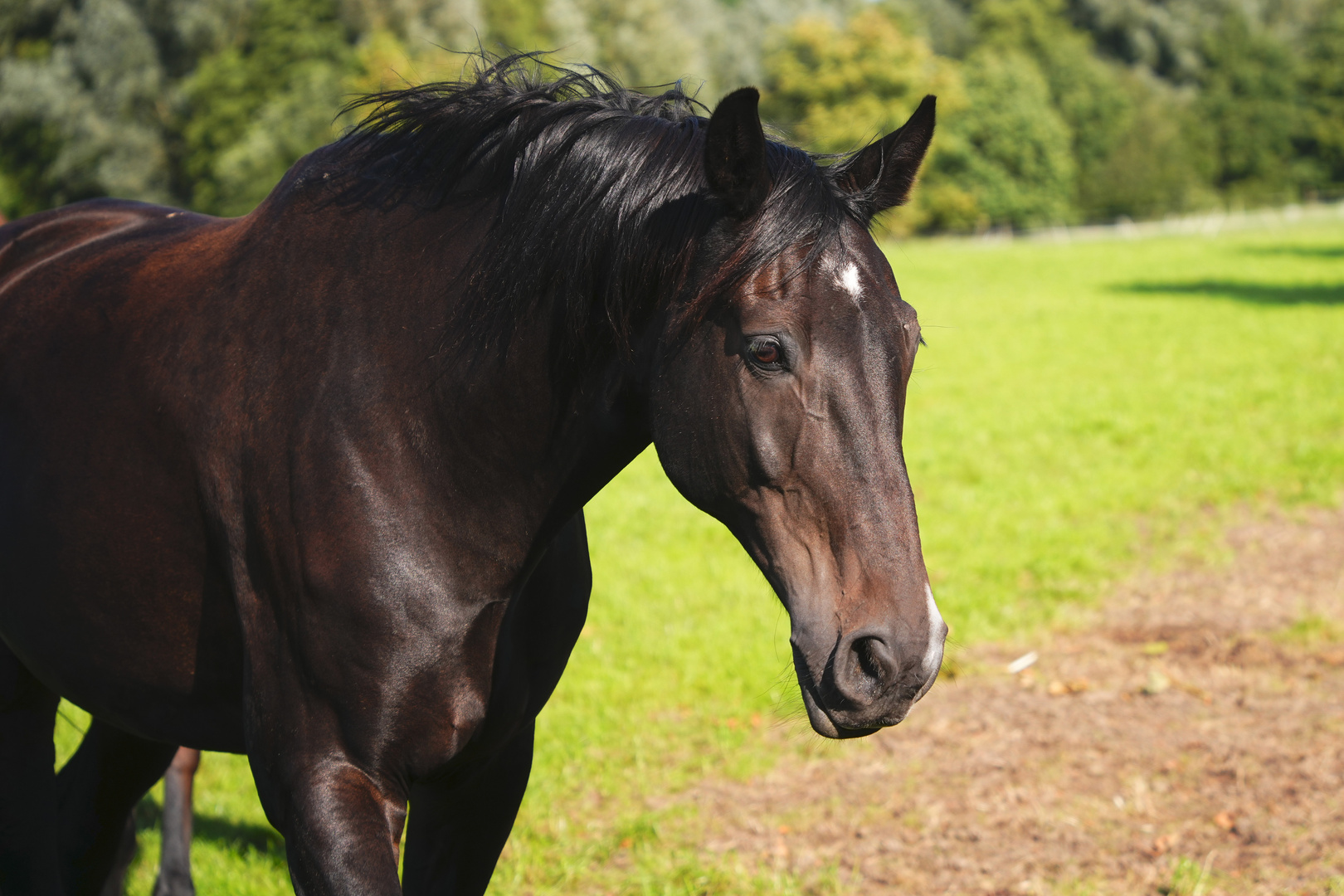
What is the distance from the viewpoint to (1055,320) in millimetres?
18516

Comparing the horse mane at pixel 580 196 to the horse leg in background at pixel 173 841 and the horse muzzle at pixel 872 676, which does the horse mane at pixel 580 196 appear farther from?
the horse leg in background at pixel 173 841

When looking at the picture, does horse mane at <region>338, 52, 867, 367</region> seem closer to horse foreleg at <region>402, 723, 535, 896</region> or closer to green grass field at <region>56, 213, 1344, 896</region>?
green grass field at <region>56, 213, 1344, 896</region>

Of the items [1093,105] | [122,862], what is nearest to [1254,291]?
[122,862]

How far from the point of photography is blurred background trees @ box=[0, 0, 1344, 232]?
35.7 metres

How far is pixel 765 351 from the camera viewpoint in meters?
1.75

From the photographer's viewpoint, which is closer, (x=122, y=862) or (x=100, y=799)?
(x=100, y=799)

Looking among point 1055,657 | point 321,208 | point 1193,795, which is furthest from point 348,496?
point 1055,657

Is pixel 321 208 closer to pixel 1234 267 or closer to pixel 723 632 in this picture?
pixel 723 632

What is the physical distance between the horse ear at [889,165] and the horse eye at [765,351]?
36 centimetres

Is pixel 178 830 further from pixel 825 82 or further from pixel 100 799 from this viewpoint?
pixel 825 82

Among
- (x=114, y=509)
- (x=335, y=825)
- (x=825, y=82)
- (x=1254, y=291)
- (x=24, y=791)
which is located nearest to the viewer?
(x=335, y=825)

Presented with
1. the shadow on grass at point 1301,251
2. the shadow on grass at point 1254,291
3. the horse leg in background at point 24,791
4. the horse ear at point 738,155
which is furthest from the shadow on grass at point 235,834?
the shadow on grass at point 1301,251

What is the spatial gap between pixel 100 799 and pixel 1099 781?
133 inches

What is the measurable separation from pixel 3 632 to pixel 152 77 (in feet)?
133
